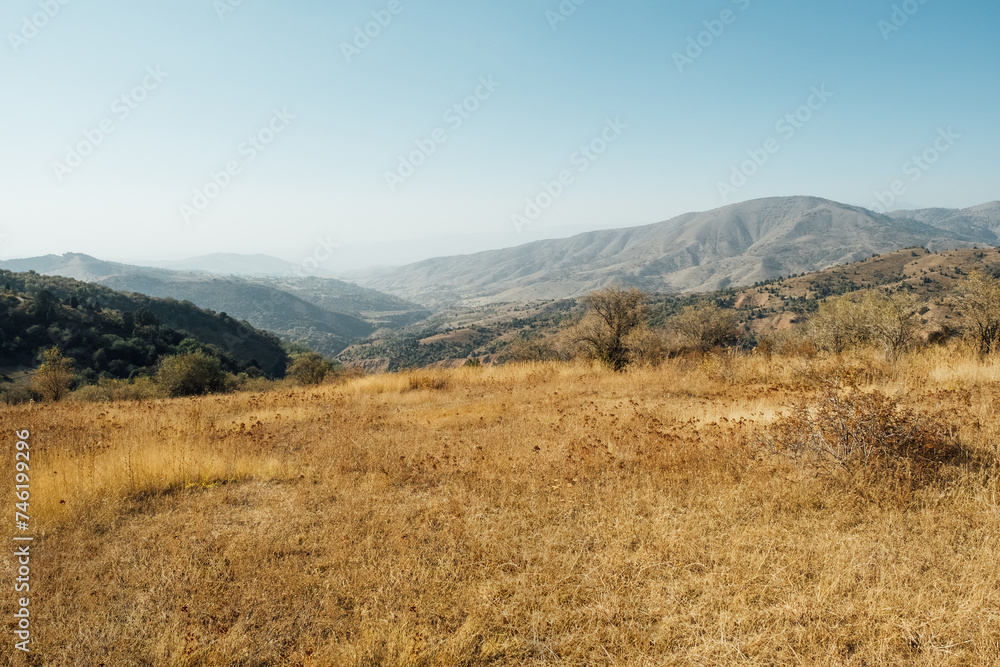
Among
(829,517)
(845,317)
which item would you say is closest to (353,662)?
(829,517)

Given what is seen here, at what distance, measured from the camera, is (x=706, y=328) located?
2797cm

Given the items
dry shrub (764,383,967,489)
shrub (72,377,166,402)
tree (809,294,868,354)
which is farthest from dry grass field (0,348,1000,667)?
tree (809,294,868,354)

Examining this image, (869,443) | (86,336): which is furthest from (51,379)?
(86,336)

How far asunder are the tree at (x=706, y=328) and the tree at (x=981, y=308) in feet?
34.8

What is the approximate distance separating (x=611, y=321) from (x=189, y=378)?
Answer: 22366mm

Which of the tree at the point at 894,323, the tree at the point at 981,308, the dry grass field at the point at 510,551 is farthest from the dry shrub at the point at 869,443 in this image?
the tree at the point at 981,308

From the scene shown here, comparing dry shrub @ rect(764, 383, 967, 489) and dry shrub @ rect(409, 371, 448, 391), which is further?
dry shrub @ rect(409, 371, 448, 391)

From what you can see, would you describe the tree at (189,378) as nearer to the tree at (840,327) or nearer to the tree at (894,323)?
the tree at (894,323)

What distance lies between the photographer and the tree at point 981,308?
1568cm

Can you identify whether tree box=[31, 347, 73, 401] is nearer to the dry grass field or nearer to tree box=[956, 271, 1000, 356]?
the dry grass field

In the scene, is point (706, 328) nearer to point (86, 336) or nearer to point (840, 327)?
point (840, 327)

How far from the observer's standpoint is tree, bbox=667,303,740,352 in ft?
89.3

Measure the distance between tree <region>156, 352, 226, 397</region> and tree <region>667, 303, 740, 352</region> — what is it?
27046mm

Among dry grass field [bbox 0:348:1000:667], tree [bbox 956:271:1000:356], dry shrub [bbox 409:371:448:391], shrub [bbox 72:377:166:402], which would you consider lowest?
shrub [bbox 72:377:166:402]
